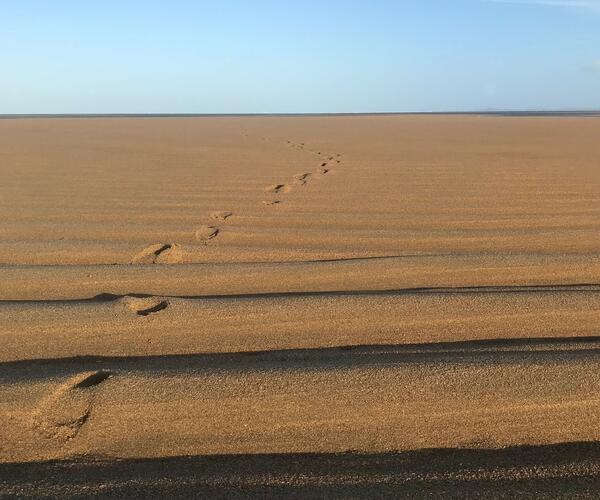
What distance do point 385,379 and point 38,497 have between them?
0.89 metres

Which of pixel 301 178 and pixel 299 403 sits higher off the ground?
pixel 301 178

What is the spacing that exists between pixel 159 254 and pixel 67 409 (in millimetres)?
1768

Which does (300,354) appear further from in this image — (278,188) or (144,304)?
(278,188)

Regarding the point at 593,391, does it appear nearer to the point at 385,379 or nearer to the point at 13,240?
the point at 385,379

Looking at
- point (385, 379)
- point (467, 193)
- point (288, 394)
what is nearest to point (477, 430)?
point (385, 379)

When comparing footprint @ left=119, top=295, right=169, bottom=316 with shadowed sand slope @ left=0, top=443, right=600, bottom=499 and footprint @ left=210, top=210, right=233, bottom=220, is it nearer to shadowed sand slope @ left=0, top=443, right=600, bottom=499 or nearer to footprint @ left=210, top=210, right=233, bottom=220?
shadowed sand slope @ left=0, top=443, right=600, bottom=499

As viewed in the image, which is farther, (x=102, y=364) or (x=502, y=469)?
(x=102, y=364)

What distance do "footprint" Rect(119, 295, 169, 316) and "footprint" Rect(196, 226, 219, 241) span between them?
1.22m

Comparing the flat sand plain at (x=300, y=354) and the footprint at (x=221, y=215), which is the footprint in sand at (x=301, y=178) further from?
the flat sand plain at (x=300, y=354)

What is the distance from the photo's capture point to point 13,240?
12.1 feet

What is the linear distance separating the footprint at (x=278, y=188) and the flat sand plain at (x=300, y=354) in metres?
1.16

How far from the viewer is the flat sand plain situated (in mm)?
1457

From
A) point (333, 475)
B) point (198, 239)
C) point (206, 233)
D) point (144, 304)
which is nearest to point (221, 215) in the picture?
point (206, 233)

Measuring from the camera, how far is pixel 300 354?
2.02 meters
